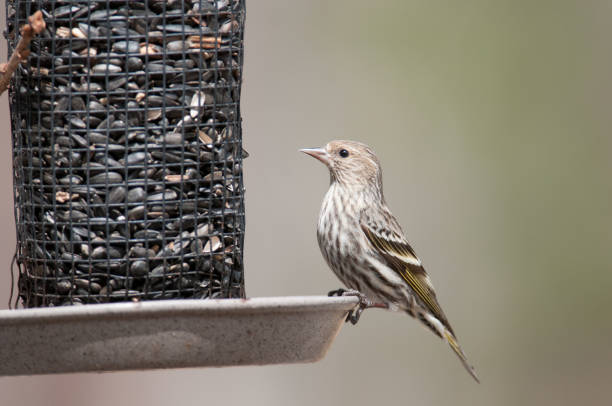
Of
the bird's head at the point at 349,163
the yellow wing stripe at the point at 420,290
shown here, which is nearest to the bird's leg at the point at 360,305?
the yellow wing stripe at the point at 420,290

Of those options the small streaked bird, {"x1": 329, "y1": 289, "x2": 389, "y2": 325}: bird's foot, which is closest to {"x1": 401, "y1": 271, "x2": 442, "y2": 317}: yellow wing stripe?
the small streaked bird

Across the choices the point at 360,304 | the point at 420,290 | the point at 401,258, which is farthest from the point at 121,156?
the point at 420,290

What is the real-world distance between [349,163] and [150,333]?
380 centimetres

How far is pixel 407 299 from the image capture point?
8391mm

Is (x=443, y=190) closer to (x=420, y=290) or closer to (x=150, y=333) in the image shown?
(x=420, y=290)

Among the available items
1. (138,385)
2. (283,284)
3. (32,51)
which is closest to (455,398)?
(283,284)

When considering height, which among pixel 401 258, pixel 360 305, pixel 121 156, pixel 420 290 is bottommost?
pixel 420 290

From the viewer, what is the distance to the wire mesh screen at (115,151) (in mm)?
6070

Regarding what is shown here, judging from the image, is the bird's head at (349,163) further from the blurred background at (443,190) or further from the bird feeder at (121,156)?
the blurred background at (443,190)

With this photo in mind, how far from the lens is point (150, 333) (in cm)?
529

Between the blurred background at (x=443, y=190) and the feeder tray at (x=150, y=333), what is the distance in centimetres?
492

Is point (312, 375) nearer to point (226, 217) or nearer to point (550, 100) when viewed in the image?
point (550, 100)

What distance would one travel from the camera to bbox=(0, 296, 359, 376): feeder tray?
16.8ft

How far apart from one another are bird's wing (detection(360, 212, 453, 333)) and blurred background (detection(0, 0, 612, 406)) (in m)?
2.99
